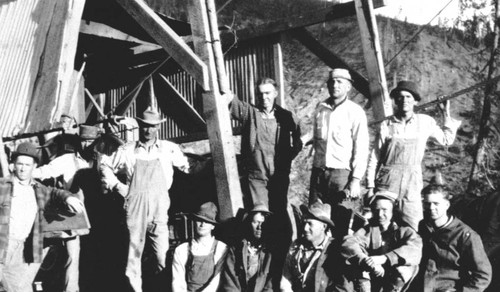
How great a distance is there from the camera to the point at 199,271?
7047 millimetres

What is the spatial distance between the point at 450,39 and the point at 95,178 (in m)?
16.3

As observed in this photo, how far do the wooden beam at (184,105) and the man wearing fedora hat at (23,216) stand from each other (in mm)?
4607

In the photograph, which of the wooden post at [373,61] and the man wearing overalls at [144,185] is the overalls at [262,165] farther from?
the wooden post at [373,61]

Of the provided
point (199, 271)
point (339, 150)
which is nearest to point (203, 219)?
point (199, 271)

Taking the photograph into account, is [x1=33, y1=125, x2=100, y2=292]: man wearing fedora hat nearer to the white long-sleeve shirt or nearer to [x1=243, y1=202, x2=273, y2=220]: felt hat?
the white long-sleeve shirt

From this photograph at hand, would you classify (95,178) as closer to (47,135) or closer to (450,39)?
(47,135)

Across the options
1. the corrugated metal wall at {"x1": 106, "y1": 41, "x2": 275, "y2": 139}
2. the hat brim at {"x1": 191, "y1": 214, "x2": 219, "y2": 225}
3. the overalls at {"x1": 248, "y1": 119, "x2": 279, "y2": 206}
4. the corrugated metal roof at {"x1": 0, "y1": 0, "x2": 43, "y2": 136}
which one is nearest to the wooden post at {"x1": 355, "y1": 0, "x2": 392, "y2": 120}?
the overalls at {"x1": 248, "y1": 119, "x2": 279, "y2": 206}

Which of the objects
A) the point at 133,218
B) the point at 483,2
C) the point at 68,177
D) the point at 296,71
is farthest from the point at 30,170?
the point at 296,71

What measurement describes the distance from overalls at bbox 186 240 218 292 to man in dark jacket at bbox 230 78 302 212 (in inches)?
34.2

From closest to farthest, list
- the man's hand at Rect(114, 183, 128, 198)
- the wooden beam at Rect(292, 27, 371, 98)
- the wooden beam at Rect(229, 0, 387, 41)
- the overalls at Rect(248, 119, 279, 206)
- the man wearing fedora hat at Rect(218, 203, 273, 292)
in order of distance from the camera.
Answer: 1. the man wearing fedora hat at Rect(218, 203, 273, 292)
2. the overalls at Rect(248, 119, 279, 206)
3. the man's hand at Rect(114, 183, 128, 198)
4. the wooden beam at Rect(229, 0, 387, 41)
5. the wooden beam at Rect(292, 27, 371, 98)

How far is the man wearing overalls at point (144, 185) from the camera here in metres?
7.41

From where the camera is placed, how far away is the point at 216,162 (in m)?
7.47

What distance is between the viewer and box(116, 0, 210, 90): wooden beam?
7.51 meters

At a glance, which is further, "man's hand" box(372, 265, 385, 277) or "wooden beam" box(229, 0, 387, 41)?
"wooden beam" box(229, 0, 387, 41)
